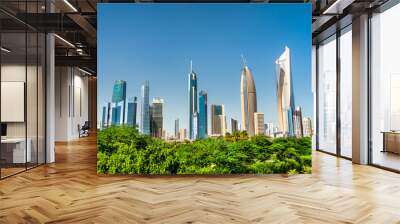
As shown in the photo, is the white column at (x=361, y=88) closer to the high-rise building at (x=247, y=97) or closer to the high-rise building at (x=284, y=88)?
the high-rise building at (x=284, y=88)

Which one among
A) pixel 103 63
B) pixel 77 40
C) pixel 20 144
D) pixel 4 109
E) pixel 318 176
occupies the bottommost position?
pixel 318 176

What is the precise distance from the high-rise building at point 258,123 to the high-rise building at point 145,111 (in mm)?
1886

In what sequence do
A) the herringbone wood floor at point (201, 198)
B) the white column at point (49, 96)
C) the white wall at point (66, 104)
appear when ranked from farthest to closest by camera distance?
the white wall at point (66, 104) < the white column at point (49, 96) < the herringbone wood floor at point (201, 198)

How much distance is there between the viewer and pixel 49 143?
828 cm

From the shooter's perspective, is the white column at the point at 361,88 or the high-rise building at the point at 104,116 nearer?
the high-rise building at the point at 104,116

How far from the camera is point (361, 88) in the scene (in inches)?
320

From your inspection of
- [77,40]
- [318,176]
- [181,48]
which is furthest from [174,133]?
[77,40]

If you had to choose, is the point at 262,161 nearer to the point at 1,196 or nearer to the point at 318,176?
the point at 318,176

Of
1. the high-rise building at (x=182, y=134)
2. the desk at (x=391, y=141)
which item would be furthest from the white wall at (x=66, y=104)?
the desk at (x=391, y=141)


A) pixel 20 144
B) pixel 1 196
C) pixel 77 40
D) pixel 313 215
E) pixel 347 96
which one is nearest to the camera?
pixel 313 215

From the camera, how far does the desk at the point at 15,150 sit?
21.3 ft

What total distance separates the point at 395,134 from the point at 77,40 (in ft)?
31.3

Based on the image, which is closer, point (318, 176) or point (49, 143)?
point (318, 176)

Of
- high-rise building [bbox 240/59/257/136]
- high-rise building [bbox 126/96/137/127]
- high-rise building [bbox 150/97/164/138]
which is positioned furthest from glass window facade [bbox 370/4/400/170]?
high-rise building [bbox 126/96/137/127]
